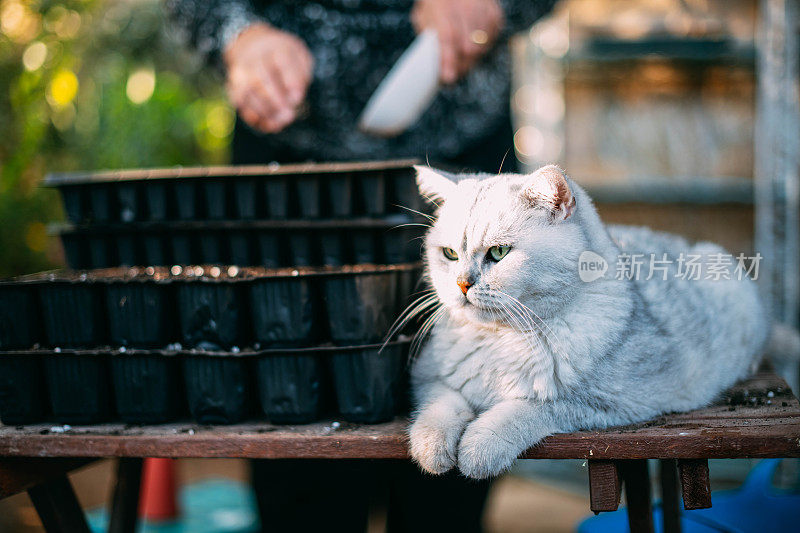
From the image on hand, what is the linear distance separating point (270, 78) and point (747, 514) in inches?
59.7

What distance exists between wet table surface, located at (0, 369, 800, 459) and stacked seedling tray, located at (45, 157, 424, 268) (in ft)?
1.00

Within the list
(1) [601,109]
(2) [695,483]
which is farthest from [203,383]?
(1) [601,109]

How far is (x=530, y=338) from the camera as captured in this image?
0.95m

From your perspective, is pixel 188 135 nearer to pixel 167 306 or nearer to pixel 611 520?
pixel 167 306

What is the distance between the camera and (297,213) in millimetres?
1113

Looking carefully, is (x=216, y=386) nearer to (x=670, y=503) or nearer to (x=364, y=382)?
(x=364, y=382)

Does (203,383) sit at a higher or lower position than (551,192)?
lower

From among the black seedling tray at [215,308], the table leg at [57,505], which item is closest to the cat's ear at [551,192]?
the black seedling tray at [215,308]

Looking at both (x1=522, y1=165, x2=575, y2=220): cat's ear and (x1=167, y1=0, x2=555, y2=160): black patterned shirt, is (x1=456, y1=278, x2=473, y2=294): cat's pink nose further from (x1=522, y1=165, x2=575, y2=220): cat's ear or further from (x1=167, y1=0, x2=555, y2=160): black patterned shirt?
(x1=167, y1=0, x2=555, y2=160): black patterned shirt

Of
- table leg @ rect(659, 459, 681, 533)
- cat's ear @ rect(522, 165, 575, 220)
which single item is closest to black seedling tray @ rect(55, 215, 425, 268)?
cat's ear @ rect(522, 165, 575, 220)

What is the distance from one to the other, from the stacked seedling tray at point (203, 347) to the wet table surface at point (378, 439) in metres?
0.04

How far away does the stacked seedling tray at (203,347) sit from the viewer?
0.97 meters

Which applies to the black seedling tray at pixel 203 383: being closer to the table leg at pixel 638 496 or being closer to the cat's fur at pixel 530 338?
the cat's fur at pixel 530 338

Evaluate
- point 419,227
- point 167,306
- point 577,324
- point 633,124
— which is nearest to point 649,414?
point 577,324
